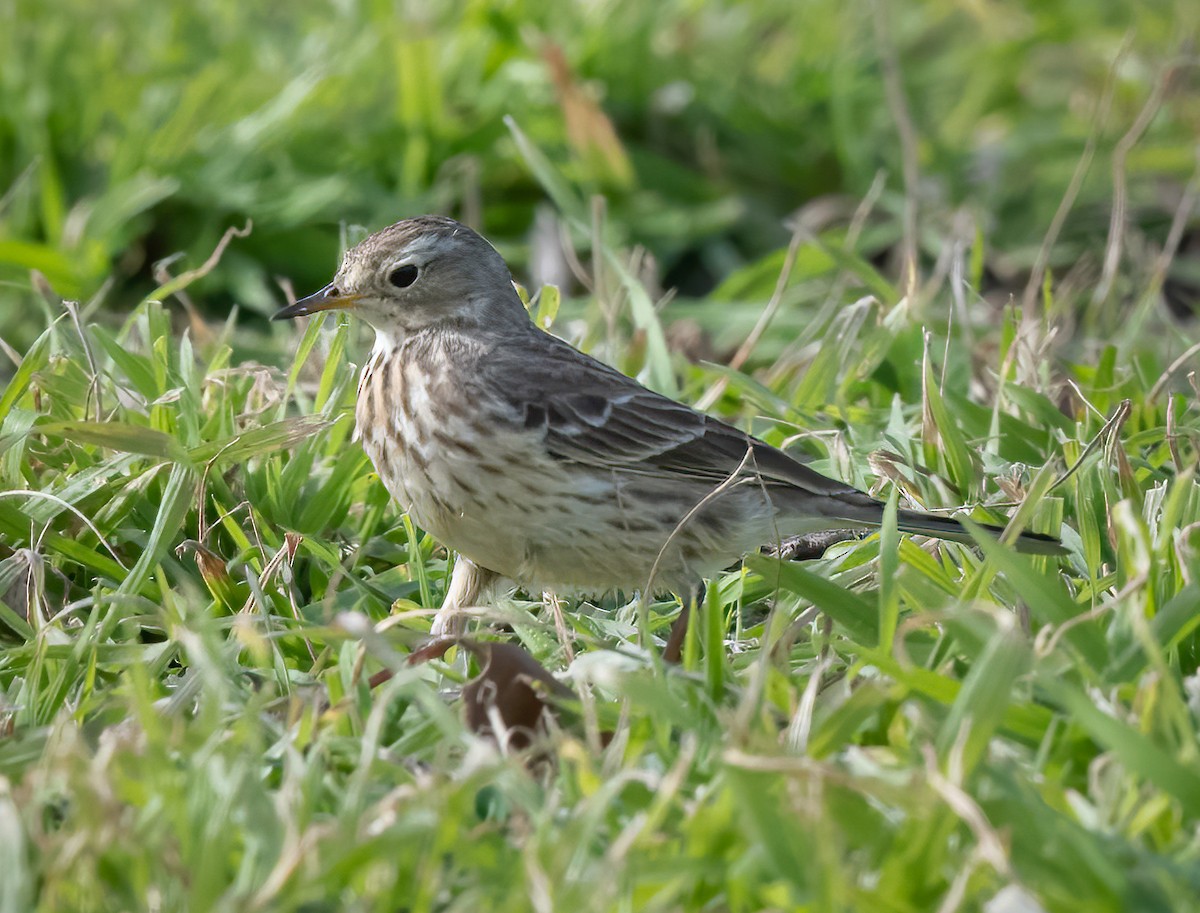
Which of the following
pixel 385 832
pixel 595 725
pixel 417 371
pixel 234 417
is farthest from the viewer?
pixel 234 417

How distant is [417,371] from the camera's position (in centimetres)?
425

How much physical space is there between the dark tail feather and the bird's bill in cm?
156

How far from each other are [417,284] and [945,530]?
1554mm

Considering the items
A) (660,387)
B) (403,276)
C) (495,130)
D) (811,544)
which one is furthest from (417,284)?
(495,130)

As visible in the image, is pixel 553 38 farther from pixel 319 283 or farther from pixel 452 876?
pixel 452 876

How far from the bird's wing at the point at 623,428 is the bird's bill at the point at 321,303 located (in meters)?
0.44

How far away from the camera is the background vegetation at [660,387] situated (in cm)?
263

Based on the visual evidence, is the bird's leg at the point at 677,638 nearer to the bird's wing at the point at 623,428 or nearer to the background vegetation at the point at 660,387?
the background vegetation at the point at 660,387

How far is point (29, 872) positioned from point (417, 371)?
193 centimetres

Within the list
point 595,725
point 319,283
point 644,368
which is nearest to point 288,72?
point 319,283

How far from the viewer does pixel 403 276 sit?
4.44 m

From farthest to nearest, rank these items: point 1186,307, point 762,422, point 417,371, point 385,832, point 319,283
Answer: point 1186,307 < point 319,283 < point 762,422 < point 417,371 < point 385,832

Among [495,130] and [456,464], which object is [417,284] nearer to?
[456,464]

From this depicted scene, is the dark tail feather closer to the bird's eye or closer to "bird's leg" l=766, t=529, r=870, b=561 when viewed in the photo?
"bird's leg" l=766, t=529, r=870, b=561
